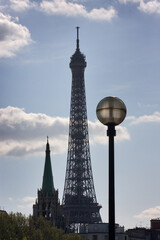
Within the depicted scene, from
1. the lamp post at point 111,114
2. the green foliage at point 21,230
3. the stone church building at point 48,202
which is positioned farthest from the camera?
the stone church building at point 48,202

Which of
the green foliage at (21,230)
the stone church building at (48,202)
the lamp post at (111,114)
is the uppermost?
the stone church building at (48,202)

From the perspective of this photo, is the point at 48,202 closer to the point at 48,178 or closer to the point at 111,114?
the point at 48,178

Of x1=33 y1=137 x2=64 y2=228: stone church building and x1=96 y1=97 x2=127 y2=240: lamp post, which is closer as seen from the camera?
x1=96 y1=97 x2=127 y2=240: lamp post

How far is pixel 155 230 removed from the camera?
542 ft

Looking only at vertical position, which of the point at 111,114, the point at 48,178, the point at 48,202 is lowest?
the point at 111,114

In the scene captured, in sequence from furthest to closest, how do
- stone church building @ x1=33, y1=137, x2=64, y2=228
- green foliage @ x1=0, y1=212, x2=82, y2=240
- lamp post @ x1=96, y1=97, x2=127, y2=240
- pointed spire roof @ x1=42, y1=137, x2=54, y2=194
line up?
pointed spire roof @ x1=42, y1=137, x2=54, y2=194 → stone church building @ x1=33, y1=137, x2=64, y2=228 → green foliage @ x1=0, y1=212, x2=82, y2=240 → lamp post @ x1=96, y1=97, x2=127, y2=240

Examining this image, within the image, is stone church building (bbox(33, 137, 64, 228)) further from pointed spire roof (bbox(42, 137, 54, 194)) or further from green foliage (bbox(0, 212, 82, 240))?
green foliage (bbox(0, 212, 82, 240))

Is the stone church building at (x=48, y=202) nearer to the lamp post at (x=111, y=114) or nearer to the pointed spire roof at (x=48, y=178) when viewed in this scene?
the pointed spire roof at (x=48, y=178)

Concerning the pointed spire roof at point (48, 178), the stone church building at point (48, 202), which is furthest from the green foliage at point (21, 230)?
the pointed spire roof at point (48, 178)

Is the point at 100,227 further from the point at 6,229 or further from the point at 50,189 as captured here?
the point at 6,229

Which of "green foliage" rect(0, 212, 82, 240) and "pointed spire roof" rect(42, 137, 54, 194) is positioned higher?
"pointed spire roof" rect(42, 137, 54, 194)

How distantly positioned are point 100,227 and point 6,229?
75.7 meters

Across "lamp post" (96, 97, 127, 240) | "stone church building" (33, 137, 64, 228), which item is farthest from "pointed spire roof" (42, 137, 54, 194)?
"lamp post" (96, 97, 127, 240)

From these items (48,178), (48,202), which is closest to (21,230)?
(48,202)
